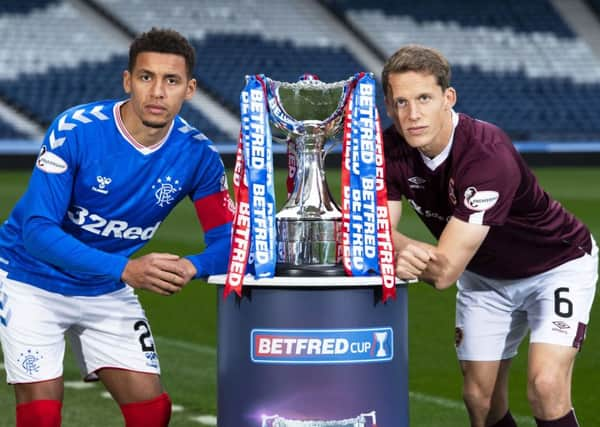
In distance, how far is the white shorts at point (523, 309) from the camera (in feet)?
13.9

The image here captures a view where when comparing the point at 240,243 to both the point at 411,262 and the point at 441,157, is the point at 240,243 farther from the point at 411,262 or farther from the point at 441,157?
the point at 441,157

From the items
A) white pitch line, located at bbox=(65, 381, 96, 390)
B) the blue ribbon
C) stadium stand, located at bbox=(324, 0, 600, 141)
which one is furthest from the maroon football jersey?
stadium stand, located at bbox=(324, 0, 600, 141)

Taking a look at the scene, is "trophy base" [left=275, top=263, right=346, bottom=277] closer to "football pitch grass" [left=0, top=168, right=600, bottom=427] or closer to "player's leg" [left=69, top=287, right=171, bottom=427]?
"player's leg" [left=69, top=287, right=171, bottom=427]

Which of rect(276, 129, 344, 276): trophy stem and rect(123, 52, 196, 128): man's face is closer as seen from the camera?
rect(276, 129, 344, 276): trophy stem

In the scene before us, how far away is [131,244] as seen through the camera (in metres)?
4.03

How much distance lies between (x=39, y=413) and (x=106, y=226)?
2.09 ft

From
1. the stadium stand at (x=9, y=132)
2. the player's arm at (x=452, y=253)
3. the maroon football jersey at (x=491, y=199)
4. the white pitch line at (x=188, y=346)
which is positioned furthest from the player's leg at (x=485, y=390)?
the stadium stand at (x=9, y=132)

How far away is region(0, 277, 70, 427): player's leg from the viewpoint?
3.86 m

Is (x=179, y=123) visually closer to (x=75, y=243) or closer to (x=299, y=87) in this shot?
(x=75, y=243)

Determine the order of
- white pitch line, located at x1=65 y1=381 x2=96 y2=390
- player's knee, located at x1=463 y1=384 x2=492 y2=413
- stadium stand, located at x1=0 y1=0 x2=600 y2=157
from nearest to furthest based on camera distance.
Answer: player's knee, located at x1=463 y1=384 x2=492 y2=413 → white pitch line, located at x1=65 y1=381 x2=96 y2=390 → stadium stand, located at x1=0 y1=0 x2=600 y2=157

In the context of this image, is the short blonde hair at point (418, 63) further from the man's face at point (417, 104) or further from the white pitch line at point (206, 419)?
the white pitch line at point (206, 419)

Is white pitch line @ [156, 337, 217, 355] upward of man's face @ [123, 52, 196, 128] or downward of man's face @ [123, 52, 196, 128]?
downward

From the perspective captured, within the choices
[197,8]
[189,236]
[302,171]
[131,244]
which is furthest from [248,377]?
[197,8]

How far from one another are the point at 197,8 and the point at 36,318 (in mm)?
24891
